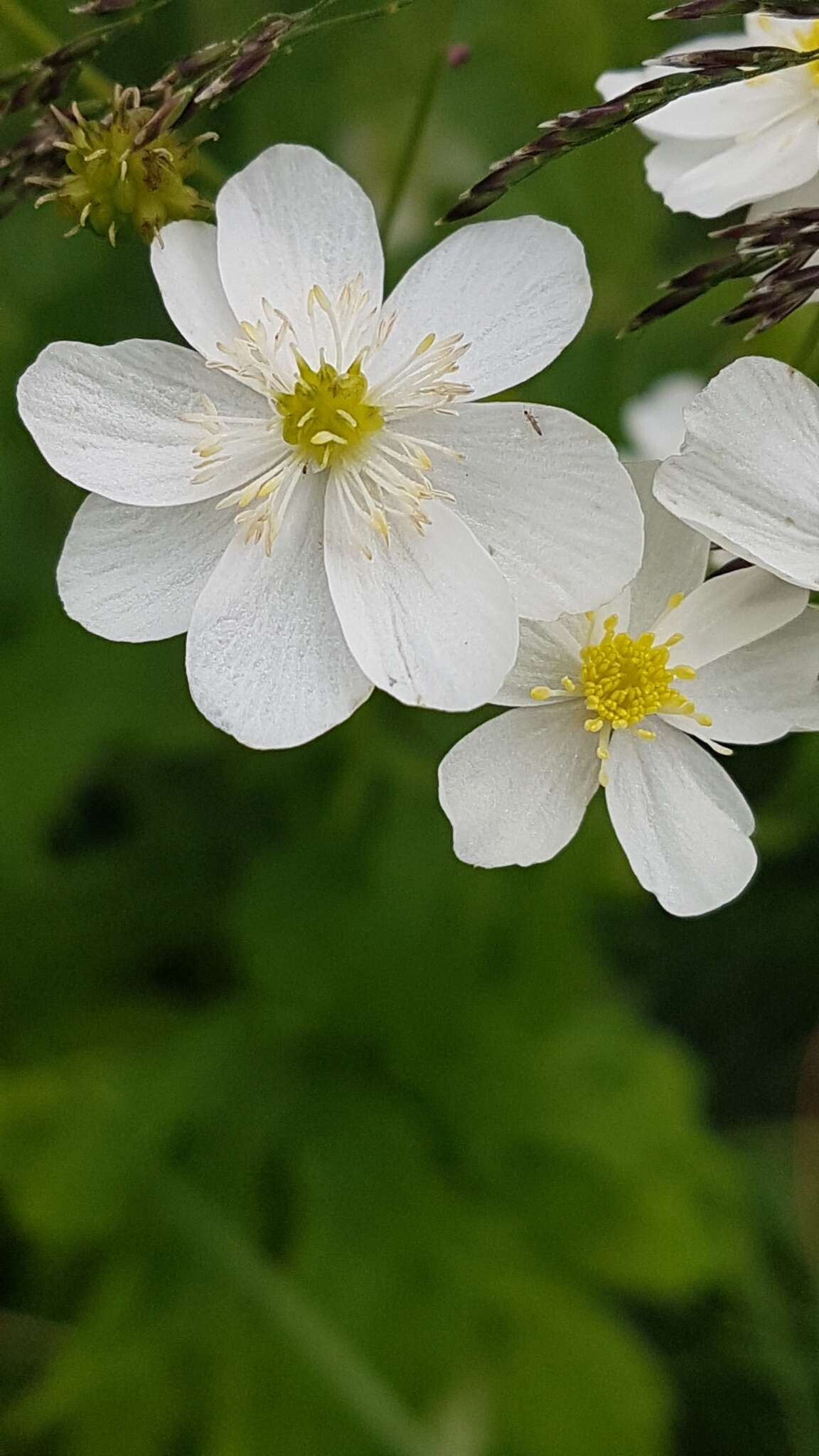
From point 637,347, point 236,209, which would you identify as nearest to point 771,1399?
point 637,347

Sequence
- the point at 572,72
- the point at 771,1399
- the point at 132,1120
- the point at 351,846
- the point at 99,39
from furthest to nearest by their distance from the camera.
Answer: the point at 771,1399 → the point at 351,846 → the point at 132,1120 → the point at 572,72 → the point at 99,39

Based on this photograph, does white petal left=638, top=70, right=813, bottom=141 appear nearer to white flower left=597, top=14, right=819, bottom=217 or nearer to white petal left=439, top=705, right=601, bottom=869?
white flower left=597, top=14, right=819, bottom=217

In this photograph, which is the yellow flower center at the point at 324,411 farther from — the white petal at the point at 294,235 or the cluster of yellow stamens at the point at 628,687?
the cluster of yellow stamens at the point at 628,687

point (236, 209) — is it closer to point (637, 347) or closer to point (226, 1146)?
point (637, 347)

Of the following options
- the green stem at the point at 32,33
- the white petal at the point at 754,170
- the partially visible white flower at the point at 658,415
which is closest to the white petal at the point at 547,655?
the white petal at the point at 754,170

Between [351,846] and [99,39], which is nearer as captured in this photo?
[99,39]

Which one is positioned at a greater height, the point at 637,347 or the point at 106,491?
the point at 106,491
